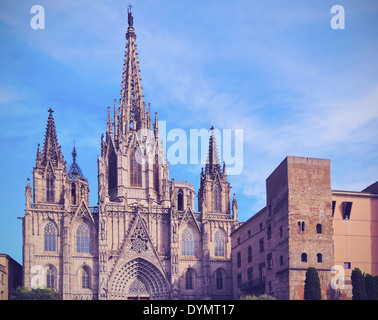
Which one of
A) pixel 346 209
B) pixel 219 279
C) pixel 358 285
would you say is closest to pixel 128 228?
pixel 219 279

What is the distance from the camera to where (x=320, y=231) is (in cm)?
5672

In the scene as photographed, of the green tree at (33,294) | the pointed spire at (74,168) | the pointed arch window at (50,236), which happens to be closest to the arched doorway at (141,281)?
the pointed arch window at (50,236)

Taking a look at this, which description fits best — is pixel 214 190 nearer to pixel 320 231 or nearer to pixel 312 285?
pixel 320 231

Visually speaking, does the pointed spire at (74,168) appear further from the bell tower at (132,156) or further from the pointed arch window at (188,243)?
the pointed arch window at (188,243)

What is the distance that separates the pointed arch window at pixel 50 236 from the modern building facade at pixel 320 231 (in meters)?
29.4

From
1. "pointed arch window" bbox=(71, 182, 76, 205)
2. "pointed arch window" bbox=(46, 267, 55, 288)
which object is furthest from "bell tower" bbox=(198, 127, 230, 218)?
"pointed arch window" bbox=(46, 267, 55, 288)

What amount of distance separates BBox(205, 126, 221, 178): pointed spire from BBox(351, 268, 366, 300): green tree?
36.6m

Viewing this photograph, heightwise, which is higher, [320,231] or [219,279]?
[320,231]

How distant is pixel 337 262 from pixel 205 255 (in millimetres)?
27631

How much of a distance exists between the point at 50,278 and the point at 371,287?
38.0 meters

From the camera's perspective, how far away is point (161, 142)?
295 feet

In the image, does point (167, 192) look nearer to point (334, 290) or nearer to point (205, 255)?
point (205, 255)

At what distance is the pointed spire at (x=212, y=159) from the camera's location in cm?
8875
